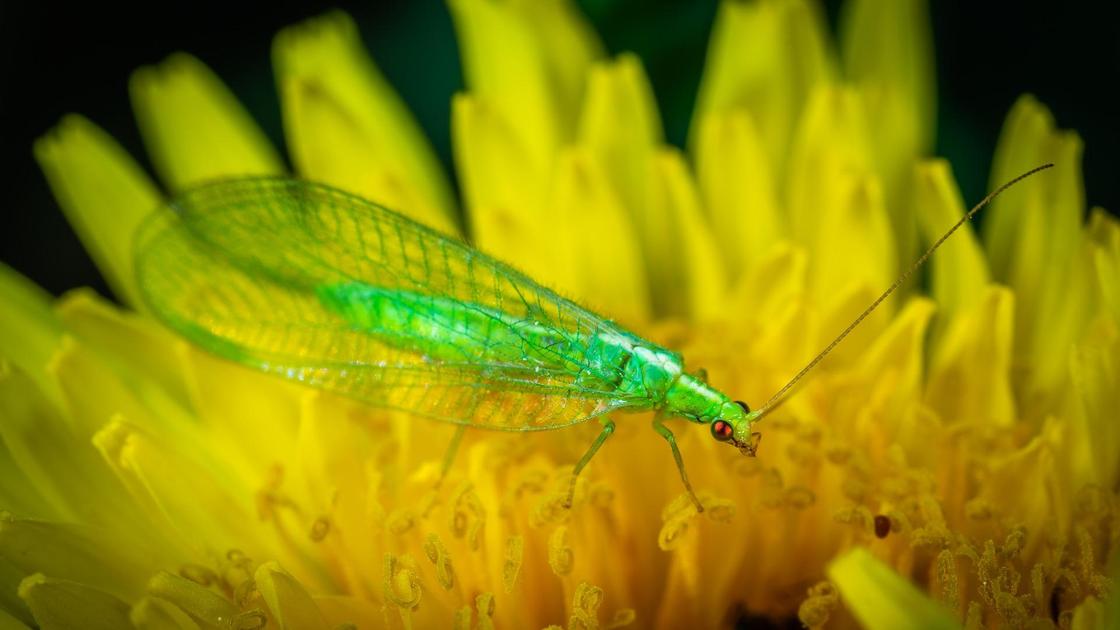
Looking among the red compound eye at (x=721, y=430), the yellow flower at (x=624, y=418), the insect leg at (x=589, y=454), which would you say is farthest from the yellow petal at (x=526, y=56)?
the red compound eye at (x=721, y=430)

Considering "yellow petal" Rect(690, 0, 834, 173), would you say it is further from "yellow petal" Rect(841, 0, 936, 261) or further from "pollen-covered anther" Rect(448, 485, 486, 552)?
"pollen-covered anther" Rect(448, 485, 486, 552)

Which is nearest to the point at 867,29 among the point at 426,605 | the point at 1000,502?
the point at 1000,502

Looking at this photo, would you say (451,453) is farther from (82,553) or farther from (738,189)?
(738,189)

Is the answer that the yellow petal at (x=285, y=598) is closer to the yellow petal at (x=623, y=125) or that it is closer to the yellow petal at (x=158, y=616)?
the yellow petal at (x=158, y=616)

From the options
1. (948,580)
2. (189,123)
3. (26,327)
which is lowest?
(948,580)

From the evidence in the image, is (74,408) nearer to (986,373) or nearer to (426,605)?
(426,605)

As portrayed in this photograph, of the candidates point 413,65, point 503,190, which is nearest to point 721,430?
point 503,190

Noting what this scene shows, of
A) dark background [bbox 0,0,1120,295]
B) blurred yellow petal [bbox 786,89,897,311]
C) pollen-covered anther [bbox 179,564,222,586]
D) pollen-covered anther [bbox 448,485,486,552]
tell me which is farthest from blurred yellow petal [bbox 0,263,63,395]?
blurred yellow petal [bbox 786,89,897,311]
